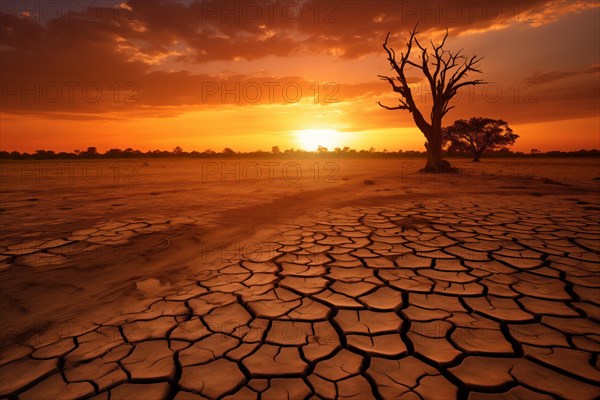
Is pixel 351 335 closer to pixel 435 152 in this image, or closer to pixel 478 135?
pixel 435 152

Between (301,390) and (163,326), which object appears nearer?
(301,390)

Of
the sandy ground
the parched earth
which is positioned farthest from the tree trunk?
the parched earth

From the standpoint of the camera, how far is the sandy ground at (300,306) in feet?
5.24

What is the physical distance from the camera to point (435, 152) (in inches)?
551

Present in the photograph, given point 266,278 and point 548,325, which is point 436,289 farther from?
point 266,278

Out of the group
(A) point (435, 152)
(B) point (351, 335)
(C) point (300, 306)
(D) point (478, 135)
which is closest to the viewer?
(B) point (351, 335)

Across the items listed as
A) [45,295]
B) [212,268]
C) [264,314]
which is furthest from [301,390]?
[45,295]

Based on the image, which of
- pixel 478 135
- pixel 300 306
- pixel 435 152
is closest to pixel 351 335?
pixel 300 306

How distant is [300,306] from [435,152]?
13.3m

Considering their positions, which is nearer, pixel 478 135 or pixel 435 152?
pixel 435 152

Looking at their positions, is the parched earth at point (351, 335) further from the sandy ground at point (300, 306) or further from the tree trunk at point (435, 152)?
the tree trunk at point (435, 152)

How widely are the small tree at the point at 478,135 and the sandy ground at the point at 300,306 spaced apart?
75.0 ft

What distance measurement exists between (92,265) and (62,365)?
1686 millimetres

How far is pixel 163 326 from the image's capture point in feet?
6.88
